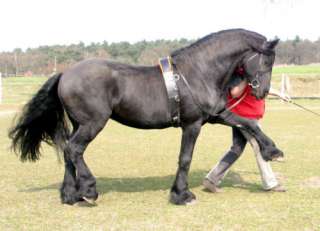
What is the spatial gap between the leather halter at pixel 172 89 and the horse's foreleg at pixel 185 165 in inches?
8.2

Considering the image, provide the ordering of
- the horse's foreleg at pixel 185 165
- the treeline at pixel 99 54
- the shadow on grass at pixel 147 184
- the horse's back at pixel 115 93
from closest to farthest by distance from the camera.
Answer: the horse's back at pixel 115 93 → the horse's foreleg at pixel 185 165 → the shadow on grass at pixel 147 184 → the treeline at pixel 99 54

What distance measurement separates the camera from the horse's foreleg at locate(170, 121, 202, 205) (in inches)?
239

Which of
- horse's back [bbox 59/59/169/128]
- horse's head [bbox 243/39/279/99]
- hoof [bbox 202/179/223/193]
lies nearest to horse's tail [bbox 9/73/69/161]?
horse's back [bbox 59/59/169/128]

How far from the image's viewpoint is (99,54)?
72812 millimetres

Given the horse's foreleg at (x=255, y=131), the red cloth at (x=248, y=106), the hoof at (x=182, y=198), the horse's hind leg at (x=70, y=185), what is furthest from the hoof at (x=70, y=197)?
the red cloth at (x=248, y=106)

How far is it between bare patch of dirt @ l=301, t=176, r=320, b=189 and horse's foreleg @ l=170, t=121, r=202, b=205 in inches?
81.6

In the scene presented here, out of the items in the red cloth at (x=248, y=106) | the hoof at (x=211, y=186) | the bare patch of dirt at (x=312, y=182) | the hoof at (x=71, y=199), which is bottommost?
the bare patch of dirt at (x=312, y=182)

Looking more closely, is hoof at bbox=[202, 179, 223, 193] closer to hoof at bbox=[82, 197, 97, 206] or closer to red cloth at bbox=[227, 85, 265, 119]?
red cloth at bbox=[227, 85, 265, 119]

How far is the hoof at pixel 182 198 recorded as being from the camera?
19.8 feet

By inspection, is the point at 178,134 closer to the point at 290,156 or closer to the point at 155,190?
the point at 290,156

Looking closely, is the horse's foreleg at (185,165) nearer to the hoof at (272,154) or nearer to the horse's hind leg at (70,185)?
the hoof at (272,154)

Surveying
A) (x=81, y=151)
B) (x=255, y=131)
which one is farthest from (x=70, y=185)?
(x=255, y=131)

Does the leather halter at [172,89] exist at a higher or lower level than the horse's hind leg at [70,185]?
higher

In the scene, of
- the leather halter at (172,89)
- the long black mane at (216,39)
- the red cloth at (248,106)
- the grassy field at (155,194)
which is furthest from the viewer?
the red cloth at (248,106)
